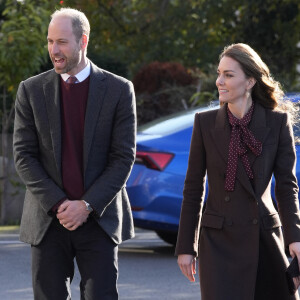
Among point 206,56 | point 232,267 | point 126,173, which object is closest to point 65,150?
point 126,173

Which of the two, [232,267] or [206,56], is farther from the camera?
[206,56]

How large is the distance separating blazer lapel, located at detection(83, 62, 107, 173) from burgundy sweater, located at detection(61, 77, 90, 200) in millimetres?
33

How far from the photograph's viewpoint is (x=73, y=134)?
194 inches

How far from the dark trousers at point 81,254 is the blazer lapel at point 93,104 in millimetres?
337

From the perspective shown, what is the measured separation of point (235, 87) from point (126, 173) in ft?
2.25

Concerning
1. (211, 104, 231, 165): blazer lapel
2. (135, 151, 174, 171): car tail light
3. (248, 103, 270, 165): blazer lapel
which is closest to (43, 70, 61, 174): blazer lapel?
(211, 104, 231, 165): blazer lapel

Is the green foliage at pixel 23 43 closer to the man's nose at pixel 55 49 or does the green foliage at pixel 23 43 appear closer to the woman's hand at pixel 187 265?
the man's nose at pixel 55 49

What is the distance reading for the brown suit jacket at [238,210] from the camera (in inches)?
189

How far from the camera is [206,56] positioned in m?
21.1

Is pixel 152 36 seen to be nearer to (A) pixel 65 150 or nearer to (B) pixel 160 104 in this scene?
(B) pixel 160 104

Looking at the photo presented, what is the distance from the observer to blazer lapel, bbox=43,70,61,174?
4.89 metres

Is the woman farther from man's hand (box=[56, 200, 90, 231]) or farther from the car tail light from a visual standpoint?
the car tail light

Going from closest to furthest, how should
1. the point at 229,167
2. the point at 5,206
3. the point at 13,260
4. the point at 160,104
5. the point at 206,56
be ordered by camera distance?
the point at 229,167 → the point at 13,260 → the point at 5,206 → the point at 160,104 → the point at 206,56

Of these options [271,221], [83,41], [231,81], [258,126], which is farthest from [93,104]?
[271,221]
